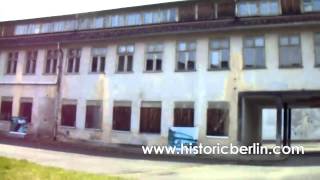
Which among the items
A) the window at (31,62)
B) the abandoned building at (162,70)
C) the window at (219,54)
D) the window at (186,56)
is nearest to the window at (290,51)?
the abandoned building at (162,70)

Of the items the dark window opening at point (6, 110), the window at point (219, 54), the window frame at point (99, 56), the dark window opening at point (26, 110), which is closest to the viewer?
the window at point (219, 54)

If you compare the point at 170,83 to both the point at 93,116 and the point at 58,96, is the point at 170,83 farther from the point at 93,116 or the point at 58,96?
the point at 58,96

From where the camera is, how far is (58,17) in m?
35.8

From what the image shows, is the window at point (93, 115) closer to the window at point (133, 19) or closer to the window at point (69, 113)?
the window at point (69, 113)

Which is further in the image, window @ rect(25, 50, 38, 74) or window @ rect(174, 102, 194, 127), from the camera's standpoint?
window @ rect(25, 50, 38, 74)

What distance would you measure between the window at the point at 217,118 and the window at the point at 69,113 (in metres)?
10.0

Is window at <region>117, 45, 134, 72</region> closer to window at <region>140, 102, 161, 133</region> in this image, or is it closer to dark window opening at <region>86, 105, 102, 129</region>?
window at <region>140, 102, 161, 133</region>

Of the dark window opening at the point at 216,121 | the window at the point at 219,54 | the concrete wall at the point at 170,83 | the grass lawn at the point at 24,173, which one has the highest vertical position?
the window at the point at 219,54

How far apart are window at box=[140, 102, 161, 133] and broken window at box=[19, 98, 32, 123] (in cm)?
980

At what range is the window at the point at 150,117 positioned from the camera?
29375 millimetres

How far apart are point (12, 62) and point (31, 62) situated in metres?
2.16

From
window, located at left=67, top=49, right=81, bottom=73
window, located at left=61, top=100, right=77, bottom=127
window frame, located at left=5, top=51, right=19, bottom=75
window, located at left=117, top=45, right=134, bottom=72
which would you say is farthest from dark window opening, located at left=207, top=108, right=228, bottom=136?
window frame, located at left=5, top=51, right=19, bottom=75

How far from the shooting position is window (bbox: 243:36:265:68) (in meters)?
26.8

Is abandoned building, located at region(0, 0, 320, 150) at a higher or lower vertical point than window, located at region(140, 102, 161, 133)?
higher
